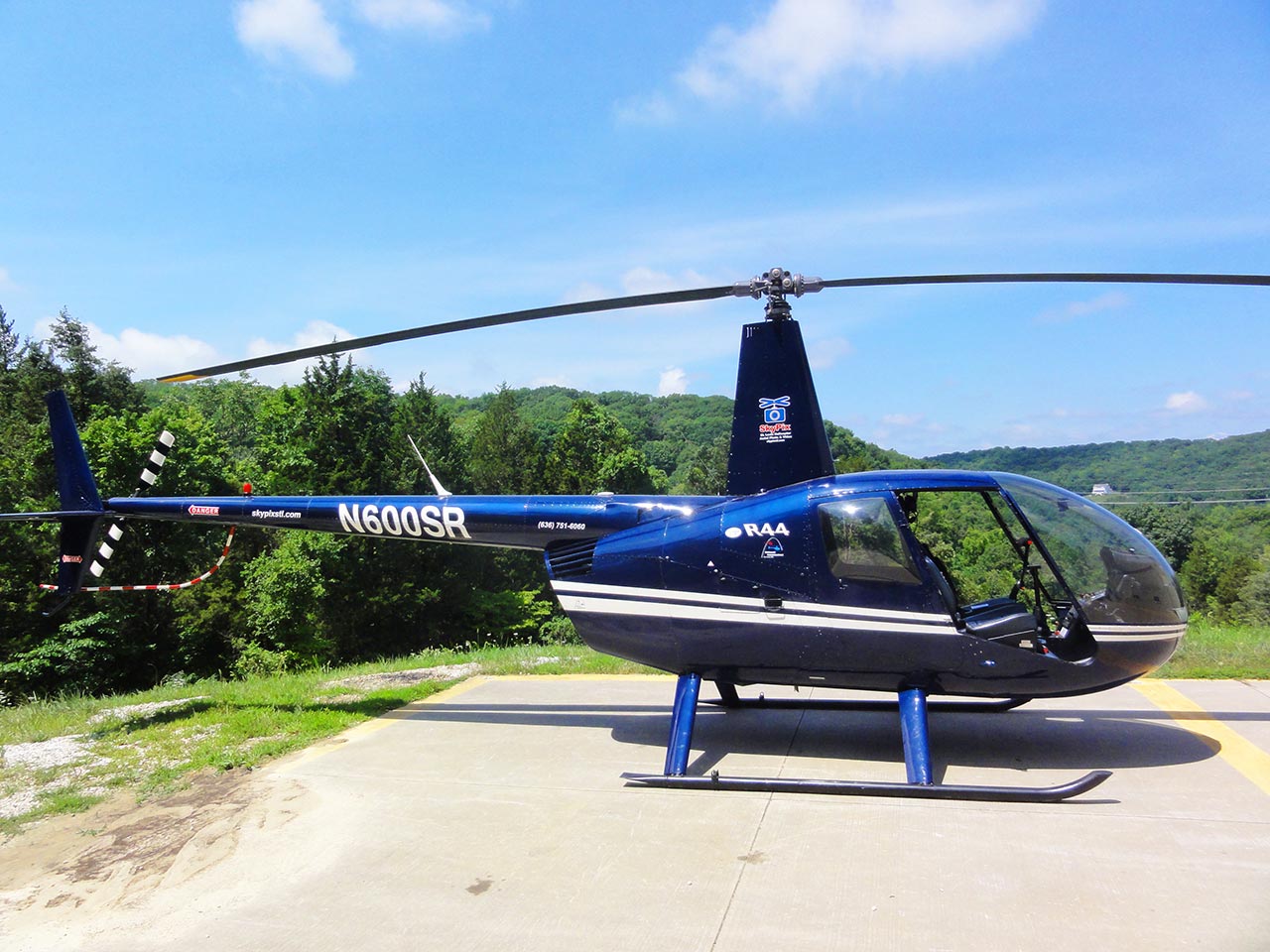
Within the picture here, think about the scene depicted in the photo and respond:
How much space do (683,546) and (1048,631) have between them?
2.56m

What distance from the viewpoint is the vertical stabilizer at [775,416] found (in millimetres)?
6203

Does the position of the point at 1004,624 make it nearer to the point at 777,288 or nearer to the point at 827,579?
the point at 827,579

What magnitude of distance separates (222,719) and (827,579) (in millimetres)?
5772

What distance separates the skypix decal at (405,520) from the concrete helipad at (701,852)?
1783 millimetres

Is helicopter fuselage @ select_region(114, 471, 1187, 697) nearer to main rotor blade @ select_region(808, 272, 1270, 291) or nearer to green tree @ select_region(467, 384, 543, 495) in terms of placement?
main rotor blade @ select_region(808, 272, 1270, 291)

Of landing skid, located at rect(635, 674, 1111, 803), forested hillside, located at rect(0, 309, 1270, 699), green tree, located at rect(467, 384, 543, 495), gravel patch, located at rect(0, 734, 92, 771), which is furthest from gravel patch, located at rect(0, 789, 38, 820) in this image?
green tree, located at rect(467, 384, 543, 495)

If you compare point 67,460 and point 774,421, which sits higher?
point 774,421

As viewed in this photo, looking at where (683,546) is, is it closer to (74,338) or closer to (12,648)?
(12,648)

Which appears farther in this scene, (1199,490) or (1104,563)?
(1199,490)

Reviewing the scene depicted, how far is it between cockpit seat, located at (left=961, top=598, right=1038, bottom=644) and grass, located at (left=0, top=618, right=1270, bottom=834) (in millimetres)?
3471

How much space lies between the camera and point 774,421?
6258 mm

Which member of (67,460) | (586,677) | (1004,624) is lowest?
(586,677)

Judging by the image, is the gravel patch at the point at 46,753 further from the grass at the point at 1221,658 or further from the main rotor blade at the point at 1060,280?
the grass at the point at 1221,658

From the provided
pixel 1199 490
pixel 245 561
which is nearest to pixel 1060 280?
pixel 245 561
